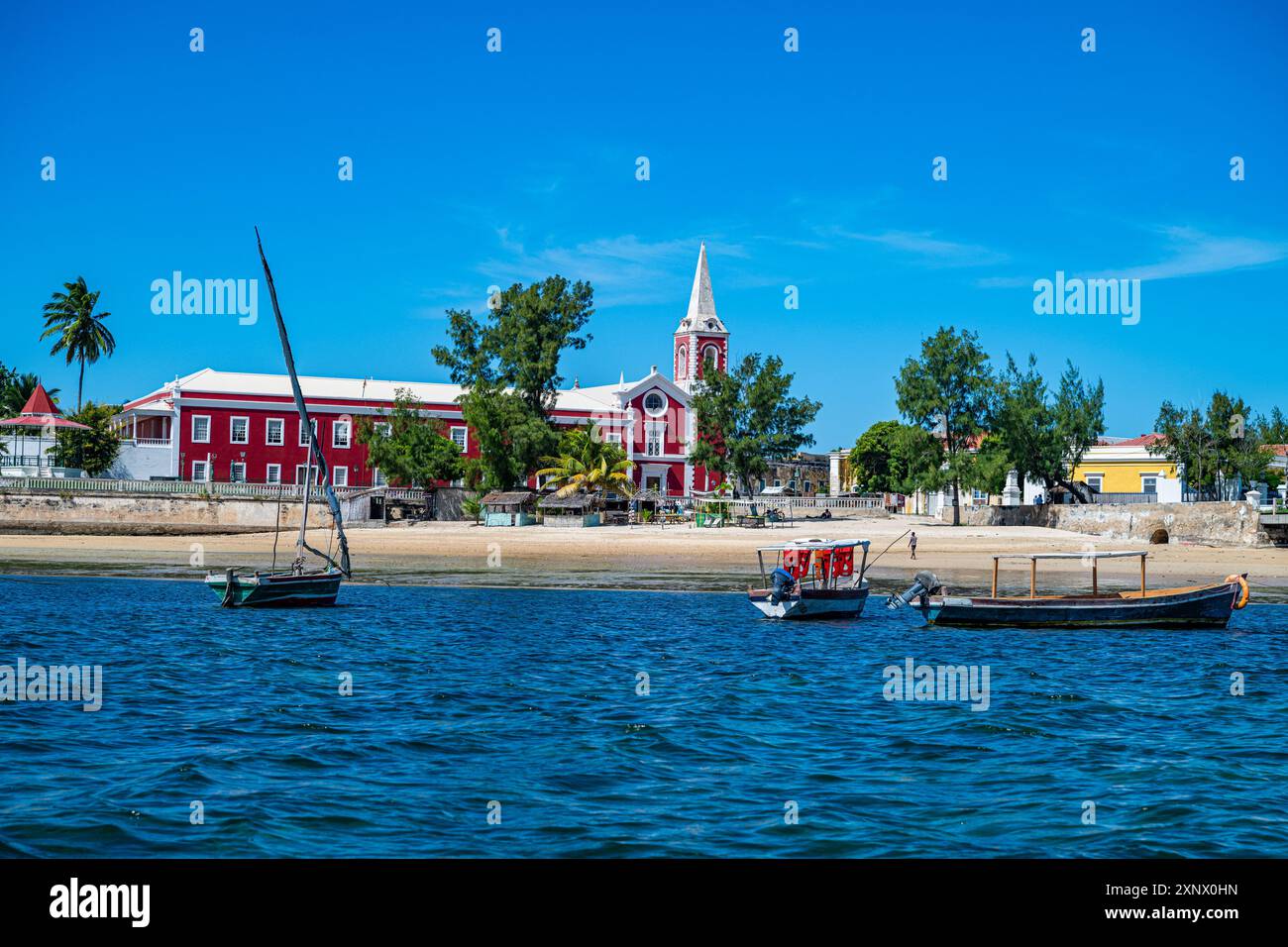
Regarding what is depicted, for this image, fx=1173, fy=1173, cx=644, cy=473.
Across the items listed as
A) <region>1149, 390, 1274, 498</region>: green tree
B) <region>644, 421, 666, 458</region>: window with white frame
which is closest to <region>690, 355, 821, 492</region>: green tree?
<region>644, 421, 666, 458</region>: window with white frame

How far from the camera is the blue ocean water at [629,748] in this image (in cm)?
1120

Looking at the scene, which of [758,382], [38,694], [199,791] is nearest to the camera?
[199,791]

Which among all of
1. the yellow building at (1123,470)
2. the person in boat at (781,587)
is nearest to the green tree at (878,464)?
the yellow building at (1123,470)

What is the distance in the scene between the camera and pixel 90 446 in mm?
73500

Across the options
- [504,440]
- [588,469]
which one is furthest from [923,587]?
[504,440]

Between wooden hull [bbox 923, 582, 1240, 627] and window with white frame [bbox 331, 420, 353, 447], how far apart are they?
57692 mm

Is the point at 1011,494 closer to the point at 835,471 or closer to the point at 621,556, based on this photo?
the point at 621,556

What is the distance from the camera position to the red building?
254 ft

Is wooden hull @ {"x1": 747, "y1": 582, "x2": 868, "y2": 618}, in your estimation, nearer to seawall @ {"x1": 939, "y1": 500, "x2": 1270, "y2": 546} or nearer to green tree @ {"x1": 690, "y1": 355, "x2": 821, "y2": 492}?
seawall @ {"x1": 939, "y1": 500, "x2": 1270, "y2": 546}

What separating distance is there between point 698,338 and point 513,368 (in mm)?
25448

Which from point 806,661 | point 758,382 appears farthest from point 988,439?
point 806,661
